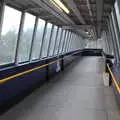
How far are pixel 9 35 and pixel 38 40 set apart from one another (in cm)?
384

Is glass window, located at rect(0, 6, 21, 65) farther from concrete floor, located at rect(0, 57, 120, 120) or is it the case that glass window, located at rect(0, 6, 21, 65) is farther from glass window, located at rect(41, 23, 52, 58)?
glass window, located at rect(41, 23, 52, 58)

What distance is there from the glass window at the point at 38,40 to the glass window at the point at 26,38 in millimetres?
722

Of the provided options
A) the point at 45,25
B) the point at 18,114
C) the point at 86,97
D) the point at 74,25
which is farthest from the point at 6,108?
the point at 74,25

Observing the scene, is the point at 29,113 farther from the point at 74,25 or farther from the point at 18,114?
the point at 74,25

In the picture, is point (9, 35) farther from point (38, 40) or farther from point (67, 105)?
point (38, 40)

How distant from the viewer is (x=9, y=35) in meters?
7.29

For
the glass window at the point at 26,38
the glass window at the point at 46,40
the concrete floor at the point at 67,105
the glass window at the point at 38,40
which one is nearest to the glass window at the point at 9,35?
the glass window at the point at 26,38

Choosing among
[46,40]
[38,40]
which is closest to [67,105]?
[38,40]

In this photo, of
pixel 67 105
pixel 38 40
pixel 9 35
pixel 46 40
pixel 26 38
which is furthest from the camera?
pixel 46 40

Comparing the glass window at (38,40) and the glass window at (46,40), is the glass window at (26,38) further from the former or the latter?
the glass window at (46,40)

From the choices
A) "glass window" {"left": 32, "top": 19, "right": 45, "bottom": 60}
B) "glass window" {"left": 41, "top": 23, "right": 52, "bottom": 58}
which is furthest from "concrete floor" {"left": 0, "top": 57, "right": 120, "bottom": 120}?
"glass window" {"left": 41, "top": 23, "right": 52, "bottom": 58}

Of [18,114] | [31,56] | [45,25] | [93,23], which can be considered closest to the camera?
[18,114]

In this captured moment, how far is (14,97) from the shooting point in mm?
6047

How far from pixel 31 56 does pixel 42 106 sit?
4.51m
